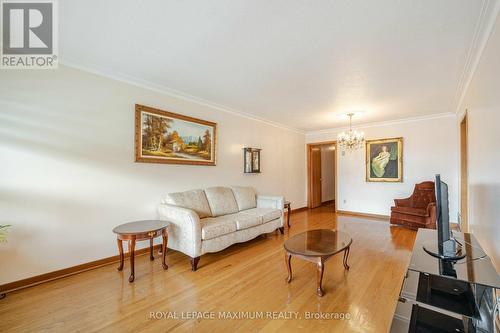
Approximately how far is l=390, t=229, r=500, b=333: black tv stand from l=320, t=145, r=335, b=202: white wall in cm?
621

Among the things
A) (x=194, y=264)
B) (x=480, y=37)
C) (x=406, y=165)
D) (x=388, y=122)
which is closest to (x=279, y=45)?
(x=480, y=37)

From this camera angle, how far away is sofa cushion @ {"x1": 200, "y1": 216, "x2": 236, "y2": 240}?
2799 mm

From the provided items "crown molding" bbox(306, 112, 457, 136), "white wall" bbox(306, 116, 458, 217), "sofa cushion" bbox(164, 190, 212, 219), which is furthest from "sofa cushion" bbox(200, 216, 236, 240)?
"crown molding" bbox(306, 112, 457, 136)

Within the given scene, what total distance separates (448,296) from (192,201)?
2.94m

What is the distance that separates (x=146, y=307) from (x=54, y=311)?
760mm

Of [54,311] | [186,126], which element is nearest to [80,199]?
[54,311]

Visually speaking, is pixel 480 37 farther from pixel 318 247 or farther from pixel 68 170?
pixel 68 170

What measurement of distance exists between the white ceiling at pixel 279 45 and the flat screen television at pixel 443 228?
1377 millimetres

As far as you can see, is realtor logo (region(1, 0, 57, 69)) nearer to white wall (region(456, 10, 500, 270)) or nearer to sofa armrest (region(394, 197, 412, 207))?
white wall (region(456, 10, 500, 270))

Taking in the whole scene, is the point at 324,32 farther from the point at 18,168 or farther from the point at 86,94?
the point at 18,168

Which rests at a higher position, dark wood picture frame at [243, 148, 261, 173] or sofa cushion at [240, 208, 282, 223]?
dark wood picture frame at [243, 148, 261, 173]

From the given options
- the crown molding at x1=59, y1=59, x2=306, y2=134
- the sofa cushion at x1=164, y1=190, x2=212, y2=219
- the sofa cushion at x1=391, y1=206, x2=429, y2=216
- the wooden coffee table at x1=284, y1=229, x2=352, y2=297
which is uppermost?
the crown molding at x1=59, y1=59, x2=306, y2=134

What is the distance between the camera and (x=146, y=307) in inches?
76.1

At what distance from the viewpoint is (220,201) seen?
12.3ft
